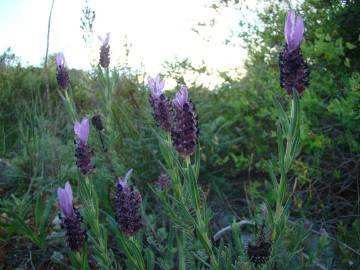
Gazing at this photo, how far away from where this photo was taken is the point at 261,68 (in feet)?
10.8

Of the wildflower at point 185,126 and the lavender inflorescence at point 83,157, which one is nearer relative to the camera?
the wildflower at point 185,126

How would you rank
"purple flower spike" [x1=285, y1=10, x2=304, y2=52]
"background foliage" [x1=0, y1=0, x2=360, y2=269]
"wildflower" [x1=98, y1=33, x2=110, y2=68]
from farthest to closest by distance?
"wildflower" [x1=98, y1=33, x2=110, y2=68], "background foliage" [x1=0, y1=0, x2=360, y2=269], "purple flower spike" [x1=285, y1=10, x2=304, y2=52]

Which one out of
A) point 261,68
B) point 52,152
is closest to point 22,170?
point 52,152

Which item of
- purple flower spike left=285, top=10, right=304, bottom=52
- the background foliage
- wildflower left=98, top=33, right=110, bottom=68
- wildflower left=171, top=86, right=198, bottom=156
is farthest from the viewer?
wildflower left=98, top=33, right=110, bottom=68


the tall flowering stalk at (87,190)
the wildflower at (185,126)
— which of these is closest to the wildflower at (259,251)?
the wildflower at (185,126)

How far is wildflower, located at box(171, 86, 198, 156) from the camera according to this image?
141 cm

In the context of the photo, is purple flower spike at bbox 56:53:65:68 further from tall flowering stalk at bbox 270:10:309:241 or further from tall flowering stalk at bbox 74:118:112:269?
tall flowering stalk at bbox 270:10:309:241

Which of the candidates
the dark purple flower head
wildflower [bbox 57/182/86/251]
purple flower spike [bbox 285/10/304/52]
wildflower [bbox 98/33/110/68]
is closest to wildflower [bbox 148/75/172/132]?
the dark purple flower head

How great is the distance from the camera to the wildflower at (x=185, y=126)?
4.63 ft

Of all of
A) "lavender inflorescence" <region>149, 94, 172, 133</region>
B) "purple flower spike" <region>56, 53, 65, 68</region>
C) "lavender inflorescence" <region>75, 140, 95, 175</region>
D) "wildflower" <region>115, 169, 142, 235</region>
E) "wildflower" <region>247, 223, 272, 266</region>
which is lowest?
"wildflower" <region>247, 223, 272, 266</region>

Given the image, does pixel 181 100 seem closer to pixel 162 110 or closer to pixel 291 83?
pixel 162 110

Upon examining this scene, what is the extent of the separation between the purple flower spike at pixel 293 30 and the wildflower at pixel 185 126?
34 cm

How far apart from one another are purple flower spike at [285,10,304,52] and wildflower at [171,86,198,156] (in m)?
0.34

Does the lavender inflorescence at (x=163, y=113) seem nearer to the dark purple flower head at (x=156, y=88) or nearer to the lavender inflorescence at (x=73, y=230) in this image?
the dark purple flower head at (x=156, y=88)
